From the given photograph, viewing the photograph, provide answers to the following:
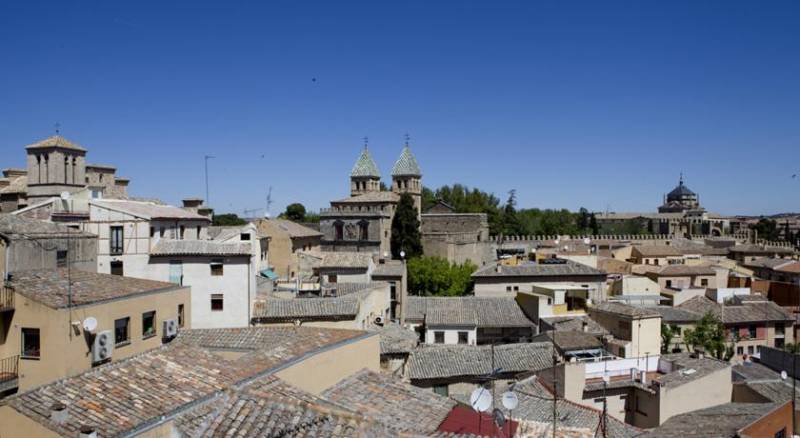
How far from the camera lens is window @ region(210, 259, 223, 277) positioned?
1964cm

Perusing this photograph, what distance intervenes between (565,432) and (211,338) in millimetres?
9425

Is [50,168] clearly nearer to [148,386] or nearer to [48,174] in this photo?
[48,174]

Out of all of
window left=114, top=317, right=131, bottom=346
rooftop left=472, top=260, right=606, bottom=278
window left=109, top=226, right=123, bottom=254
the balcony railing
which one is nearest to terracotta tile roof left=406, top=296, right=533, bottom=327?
rooftop left=472, top=260, right=606, bottom=278

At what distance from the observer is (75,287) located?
1084 cm

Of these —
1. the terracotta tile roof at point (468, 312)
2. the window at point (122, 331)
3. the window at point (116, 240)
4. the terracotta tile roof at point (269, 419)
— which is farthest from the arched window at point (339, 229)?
the terracotta tile roof at point (269, 419)

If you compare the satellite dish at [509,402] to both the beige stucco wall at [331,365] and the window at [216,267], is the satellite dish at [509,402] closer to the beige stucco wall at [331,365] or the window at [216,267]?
the beige stucco wall at [331,365]

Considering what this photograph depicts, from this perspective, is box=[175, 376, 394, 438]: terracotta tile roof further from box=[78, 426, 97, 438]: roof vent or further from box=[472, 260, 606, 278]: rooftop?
box=[472, 260, 606, 278]: rooftop

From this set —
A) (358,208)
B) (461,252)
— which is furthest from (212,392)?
(358,208)

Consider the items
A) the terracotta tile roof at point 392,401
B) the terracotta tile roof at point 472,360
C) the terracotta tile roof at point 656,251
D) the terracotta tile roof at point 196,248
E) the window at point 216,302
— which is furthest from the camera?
the terracotta tile roof at point 656,251

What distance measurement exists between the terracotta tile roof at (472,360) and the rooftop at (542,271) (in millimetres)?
11007

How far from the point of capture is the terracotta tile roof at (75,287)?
1003 centimetres

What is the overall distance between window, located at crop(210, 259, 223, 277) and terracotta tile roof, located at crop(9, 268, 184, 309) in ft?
22.1

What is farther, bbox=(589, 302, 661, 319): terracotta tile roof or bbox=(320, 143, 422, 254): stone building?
bbox=(320, 143, 422, 254): stone building

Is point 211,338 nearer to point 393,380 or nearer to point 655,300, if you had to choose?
point 393,380
